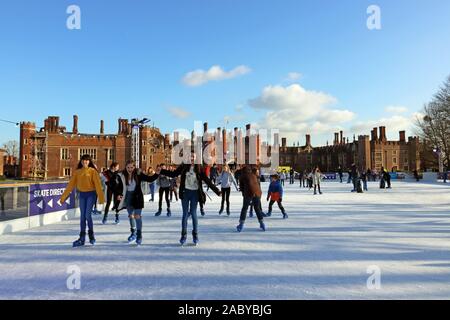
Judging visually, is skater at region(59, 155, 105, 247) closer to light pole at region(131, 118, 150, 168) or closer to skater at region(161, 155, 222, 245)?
skater at region(161, 155, 222, 245)

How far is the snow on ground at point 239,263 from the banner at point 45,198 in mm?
875

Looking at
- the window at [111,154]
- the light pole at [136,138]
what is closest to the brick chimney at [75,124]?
the window at [111,154]

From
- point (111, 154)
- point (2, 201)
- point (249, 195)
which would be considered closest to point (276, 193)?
point (249, 195)

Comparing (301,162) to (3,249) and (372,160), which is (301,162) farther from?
(3,249)

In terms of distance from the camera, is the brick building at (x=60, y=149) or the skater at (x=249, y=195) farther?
the brick building at (x=60, y=149)

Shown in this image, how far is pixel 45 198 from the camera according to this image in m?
7.66

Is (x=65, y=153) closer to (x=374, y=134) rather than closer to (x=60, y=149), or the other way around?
(x=60, y=149)

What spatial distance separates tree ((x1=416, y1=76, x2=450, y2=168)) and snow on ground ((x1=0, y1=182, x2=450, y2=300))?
91.4ft

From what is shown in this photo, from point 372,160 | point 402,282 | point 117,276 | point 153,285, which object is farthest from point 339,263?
point 372,160

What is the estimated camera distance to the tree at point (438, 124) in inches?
1141

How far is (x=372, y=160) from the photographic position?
193ft

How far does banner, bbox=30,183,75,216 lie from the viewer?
727cm

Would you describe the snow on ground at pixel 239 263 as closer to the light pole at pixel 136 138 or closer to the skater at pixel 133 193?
the skater at pixel 133 193
